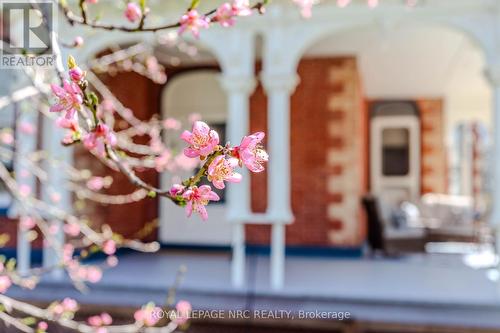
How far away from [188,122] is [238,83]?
9.37 ft

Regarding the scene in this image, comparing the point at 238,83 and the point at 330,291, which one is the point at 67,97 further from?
the point at 330,291

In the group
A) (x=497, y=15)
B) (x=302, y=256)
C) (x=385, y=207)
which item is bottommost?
(x=302, y=256)

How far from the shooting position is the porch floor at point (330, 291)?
411 centimetres

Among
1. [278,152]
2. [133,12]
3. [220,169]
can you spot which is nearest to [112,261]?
[278,152]

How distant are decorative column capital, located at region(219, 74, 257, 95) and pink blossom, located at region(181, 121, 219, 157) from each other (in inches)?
151

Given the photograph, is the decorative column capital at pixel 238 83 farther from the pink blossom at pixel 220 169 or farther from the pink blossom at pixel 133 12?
the pink blossom at pixel 220 169

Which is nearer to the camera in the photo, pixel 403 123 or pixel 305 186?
pixel 305 186

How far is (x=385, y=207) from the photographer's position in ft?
23.9

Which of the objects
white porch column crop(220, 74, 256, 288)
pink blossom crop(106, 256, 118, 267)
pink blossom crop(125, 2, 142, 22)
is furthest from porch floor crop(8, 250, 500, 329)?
pink blossom crop(125, 2, 142, 22)

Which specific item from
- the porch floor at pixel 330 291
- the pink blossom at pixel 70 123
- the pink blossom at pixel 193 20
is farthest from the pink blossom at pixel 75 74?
the porch floor at pixel 330 291

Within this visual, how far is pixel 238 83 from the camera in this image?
15.3 feet

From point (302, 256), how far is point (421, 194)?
14.2ft

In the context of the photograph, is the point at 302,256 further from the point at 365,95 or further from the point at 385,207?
the point at 365,95

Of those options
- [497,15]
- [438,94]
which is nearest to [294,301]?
[497,15]
